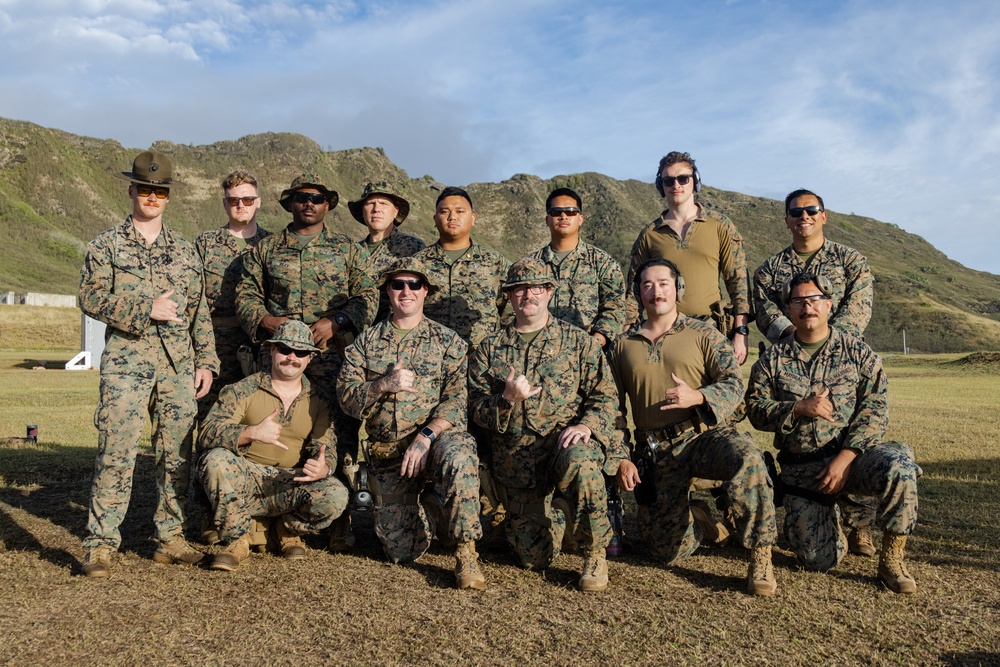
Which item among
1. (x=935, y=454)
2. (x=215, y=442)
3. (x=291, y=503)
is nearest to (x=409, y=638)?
(x=291, y=503)

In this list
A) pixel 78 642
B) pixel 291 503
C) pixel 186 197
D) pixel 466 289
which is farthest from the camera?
pixel 186 197

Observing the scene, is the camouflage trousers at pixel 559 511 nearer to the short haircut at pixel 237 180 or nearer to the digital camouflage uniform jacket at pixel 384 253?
the digital camouflage uniform jacket at pixel 384 253

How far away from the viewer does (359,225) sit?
409ft

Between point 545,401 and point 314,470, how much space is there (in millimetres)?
1831

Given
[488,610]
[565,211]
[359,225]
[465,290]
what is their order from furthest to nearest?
1. [359,225]
2. [465,290]
3. [565,211]
4. [488,610]

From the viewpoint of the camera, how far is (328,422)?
594 cm

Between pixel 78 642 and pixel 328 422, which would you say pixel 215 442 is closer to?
pixel 328 422

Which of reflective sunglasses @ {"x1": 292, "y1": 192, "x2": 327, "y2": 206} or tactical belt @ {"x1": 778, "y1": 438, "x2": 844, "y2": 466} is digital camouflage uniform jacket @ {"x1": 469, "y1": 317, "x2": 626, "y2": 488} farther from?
reflective sunglasses @ {"x1": 292, "y1": 192, "x2": 327, "y2": 206}

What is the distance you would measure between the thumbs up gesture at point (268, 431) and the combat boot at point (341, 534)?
0.78 meters

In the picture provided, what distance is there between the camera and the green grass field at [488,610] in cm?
393

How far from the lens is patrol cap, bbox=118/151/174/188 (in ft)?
18.3

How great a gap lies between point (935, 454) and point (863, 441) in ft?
20.2

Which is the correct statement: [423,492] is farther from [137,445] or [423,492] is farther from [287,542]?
[137,445]

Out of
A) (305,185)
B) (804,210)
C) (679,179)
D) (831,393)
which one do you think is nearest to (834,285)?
(804,210)
